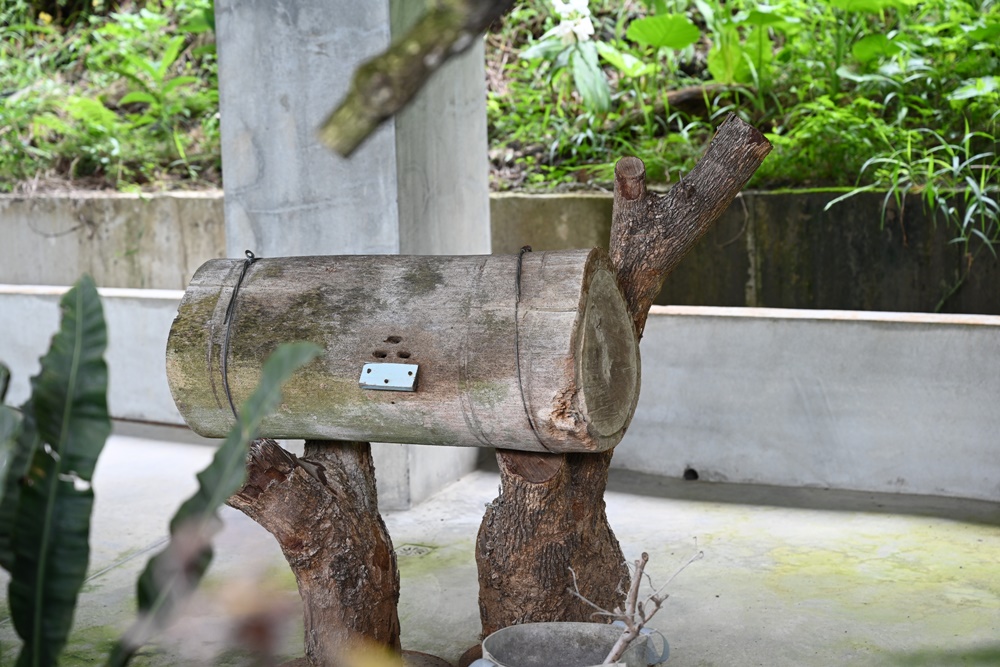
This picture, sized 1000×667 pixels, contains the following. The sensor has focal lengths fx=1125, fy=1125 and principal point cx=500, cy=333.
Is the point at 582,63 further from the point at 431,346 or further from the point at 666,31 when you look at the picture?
the point at 431,346

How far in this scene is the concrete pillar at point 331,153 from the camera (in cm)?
383

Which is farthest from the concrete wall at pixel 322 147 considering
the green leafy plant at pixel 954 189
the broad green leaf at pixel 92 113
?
the broad green leaf at pixel 92 113

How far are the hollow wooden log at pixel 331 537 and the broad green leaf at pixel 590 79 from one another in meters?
3.16

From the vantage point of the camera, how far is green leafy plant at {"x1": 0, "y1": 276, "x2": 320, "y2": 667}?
3.70 ft

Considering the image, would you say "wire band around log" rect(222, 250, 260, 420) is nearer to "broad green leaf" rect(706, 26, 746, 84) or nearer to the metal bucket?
the metal bucket

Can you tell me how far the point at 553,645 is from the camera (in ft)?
7.99

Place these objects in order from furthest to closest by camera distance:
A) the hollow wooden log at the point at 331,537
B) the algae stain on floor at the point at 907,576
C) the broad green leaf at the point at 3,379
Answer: the algae stain on floor at the point at 907,576
the hollow wooden log at the point at 331,537
the broad green leaf at the point at 3,379

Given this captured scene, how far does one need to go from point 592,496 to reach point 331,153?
1678mm

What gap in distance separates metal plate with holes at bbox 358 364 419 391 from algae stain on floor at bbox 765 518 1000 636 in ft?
5.00

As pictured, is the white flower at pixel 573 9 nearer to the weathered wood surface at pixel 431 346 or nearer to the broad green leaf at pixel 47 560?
the weathered wood surface at pixel 431 346

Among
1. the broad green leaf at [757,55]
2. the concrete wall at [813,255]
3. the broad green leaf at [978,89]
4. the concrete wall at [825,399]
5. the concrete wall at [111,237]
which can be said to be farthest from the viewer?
the concrete wall at [111,237]

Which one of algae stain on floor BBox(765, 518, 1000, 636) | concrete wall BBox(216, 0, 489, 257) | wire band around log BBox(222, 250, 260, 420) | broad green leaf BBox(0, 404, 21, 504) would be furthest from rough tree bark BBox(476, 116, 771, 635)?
broad green leaf BBox(0, 404, 21, 504)

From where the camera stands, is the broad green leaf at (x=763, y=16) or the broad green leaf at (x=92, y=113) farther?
the broad green leaf at (x=92, y=113)

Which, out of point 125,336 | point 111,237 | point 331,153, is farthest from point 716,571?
point 111,237
